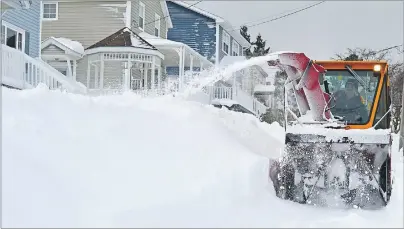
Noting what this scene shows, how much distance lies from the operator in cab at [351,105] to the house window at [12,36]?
41.7 feet

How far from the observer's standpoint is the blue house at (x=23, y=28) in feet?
63.3

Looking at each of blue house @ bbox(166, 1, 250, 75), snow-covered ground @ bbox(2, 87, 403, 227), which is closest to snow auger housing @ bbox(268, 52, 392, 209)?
snow-covered ground @ bbox(2, 87, 403, 227)

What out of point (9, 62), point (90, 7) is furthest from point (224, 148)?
Answer: point (90, 7)

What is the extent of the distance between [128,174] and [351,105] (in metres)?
4.78

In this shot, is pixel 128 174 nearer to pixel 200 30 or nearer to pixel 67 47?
pixel 67 47

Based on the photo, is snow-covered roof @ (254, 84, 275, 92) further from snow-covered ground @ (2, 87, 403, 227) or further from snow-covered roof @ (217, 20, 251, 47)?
snow-covered ground @ (2, 87, 403, 227)

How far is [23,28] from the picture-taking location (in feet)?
67.8

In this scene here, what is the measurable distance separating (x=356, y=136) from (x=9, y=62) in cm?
1202

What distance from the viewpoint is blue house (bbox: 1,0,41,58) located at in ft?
63.3

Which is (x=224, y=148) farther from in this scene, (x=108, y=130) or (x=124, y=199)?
(x=124, y=199)

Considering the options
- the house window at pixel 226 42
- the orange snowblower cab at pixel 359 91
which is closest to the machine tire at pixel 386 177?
the orange snowblower cab at pixel 359 91

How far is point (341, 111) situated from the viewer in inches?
384

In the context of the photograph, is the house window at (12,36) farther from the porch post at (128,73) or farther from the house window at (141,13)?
the house window at (141,13)

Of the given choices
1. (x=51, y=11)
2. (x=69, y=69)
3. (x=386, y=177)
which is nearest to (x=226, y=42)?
(x=51, y=11)
